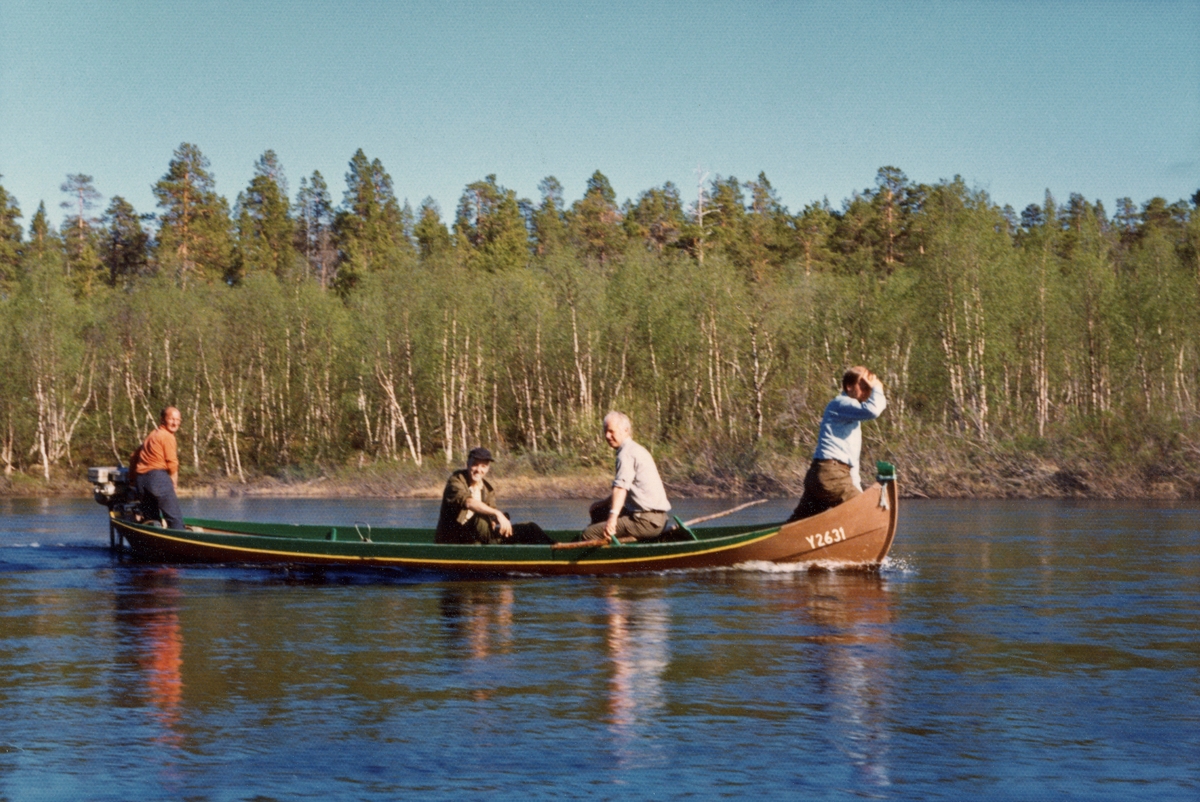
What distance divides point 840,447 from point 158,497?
897cm

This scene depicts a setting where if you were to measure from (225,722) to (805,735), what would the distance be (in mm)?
3278

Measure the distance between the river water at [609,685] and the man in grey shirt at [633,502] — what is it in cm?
64

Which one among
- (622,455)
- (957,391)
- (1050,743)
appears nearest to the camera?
(1050,743)

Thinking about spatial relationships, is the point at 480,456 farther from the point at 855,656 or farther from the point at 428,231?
the point at 428,231

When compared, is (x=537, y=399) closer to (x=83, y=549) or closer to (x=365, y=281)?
(x=365, y=281)

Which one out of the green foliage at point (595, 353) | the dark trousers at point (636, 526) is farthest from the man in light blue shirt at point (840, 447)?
the green foliage at point (595, 353)

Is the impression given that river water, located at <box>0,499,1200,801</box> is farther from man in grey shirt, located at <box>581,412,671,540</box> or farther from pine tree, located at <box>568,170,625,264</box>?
pine tree, located at <box>568,170,625,264</box>

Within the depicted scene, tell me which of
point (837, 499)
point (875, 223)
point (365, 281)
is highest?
point (875, 223)

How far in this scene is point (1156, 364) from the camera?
51438 mm

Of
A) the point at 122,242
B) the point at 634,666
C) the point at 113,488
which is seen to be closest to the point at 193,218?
the point at 122,242

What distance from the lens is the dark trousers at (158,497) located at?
18.2m

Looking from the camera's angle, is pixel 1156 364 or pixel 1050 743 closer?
pixel 1050 743

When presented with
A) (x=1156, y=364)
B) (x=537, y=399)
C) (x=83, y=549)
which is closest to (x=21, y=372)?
(x=537, y=399)

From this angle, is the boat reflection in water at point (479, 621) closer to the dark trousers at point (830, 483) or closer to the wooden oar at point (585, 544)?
the wooden oar at point (585, 544)
